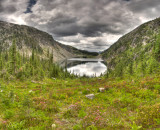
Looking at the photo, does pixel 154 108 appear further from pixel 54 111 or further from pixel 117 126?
pixel 54 111

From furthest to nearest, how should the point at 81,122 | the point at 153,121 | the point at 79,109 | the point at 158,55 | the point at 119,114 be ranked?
1. the point at 158,55
2. the point at 79,109
3. the point at 119,114
4. the point at 81,122
5. the point at 153,121

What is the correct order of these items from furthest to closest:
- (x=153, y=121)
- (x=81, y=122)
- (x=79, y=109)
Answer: (x=79, y=109), (x=81, y=122), (x=153, y=121)

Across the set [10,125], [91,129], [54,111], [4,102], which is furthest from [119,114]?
[4,102]

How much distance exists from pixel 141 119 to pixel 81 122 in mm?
4027

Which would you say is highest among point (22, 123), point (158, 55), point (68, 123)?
point (158, 55)

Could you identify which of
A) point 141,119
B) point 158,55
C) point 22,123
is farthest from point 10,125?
point 158,55

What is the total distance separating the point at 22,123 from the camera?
6652 millimetres

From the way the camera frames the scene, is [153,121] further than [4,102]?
No

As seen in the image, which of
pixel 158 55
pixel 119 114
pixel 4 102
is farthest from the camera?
pixel 158 55

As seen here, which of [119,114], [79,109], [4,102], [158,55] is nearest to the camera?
[119,114]

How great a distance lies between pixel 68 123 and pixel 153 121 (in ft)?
18.3

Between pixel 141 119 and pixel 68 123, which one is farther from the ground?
pixel 141 119

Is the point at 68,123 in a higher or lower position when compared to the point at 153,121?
lower

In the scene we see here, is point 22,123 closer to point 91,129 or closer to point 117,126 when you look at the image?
point 91,129
